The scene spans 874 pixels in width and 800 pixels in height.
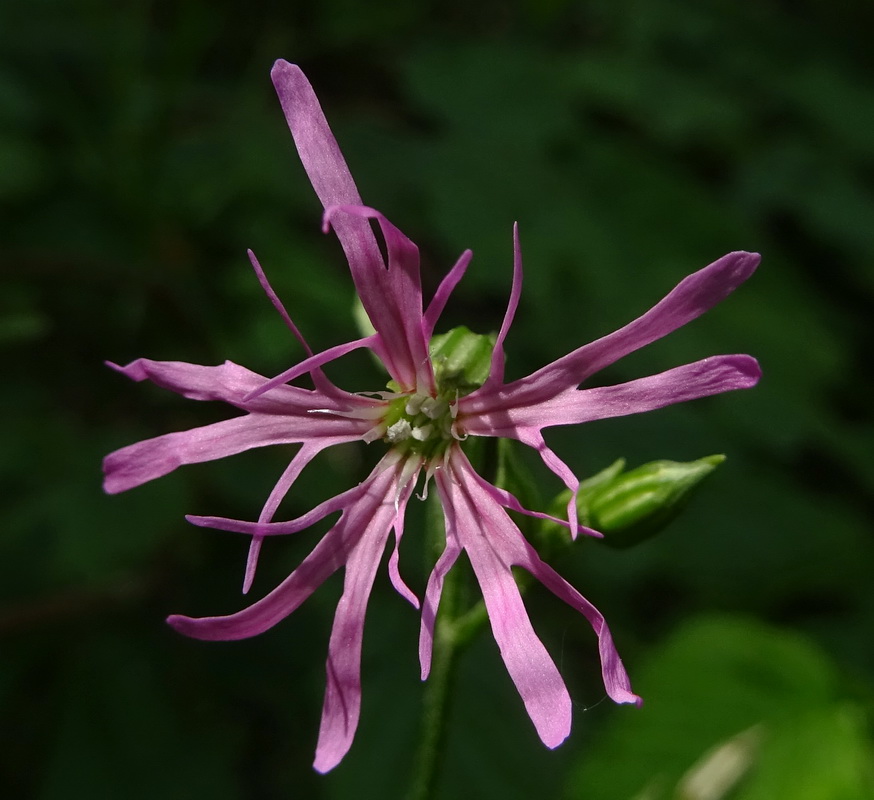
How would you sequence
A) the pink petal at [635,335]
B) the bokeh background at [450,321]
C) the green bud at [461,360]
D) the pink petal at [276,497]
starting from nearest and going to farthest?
1. the pink petal at [635,335]
2. the pink petal at [276,497]
3. the green bud at [461,360]
4. the bokeh background at [450,321]

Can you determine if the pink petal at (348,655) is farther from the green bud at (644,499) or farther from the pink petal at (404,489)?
the green bud at (644,499)

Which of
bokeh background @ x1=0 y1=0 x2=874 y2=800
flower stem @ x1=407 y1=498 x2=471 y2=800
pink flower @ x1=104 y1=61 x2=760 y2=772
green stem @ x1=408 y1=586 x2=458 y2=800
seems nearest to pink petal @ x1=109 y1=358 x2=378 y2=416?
pink flower @ x1=104 y1=61 x2=760 y2=772

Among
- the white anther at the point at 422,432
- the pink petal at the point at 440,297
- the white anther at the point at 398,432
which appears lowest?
the white anther at the point at 398,432

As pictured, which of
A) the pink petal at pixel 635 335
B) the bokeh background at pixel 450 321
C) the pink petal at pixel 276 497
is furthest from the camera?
the bokeh background at pixel 450 321

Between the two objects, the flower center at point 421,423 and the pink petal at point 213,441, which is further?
the flower center at point 421,423

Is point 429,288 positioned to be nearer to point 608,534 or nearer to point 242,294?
point 242,294

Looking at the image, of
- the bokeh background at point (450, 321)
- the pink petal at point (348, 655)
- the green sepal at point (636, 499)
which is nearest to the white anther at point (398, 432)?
the pink petal at point (348, 655)
